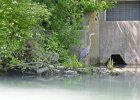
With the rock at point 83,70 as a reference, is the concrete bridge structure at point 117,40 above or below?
above

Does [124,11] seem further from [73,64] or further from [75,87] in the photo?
[75,87]

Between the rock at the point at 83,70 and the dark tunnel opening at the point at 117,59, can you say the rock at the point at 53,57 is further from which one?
the dark tunnel opening at the point at 117,59

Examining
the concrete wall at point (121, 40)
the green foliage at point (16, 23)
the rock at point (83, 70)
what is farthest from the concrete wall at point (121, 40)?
the green foliage at point (16, 23)

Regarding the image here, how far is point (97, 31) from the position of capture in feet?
50.9

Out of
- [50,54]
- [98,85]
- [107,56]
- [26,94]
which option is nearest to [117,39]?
[107,56]

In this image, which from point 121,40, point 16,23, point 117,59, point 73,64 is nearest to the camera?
point 16,23

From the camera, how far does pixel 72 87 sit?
10914 millimetres

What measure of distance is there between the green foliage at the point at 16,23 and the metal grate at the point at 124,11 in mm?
4116

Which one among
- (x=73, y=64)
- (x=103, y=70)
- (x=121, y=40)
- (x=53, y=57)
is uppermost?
(x=121, y=40)

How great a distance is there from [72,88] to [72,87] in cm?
13

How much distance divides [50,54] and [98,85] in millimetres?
1881

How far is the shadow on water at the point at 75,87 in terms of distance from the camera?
32.4 feet

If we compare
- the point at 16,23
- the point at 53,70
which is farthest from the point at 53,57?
the point at 16,23

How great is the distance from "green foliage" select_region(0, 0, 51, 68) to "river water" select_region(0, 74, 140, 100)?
28.6 inches
